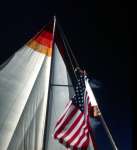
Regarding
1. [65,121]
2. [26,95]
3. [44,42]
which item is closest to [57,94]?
[26,95]

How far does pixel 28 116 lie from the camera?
31.2ft

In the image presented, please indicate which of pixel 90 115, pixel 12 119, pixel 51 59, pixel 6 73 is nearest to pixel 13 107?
pixel 12 119

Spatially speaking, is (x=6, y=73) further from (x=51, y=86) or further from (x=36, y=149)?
(x=36, y=149)

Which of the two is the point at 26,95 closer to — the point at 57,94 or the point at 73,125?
the point at 57,94

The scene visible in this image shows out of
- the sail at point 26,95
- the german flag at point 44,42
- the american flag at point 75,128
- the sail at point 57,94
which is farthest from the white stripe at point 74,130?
the german flag at point 44,42

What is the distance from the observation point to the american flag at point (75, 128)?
789 cm

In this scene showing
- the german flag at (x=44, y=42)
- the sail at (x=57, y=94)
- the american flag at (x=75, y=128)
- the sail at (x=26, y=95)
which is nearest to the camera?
the american flag at (x=75, y=128)

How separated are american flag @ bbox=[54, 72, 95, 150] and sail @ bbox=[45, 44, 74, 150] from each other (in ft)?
4.59

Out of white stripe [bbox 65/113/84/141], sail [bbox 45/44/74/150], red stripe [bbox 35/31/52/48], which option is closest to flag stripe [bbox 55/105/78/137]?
white stripe [bbox 65/113/84/141]

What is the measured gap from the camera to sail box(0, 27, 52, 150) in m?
9.14

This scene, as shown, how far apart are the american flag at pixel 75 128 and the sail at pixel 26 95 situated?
4.07ft

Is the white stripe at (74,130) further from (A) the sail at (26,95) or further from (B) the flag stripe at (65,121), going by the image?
(A) the sail at (26,95)

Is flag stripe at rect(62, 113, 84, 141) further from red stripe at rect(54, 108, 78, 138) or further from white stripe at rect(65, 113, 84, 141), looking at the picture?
red stripe at rect(54, 108, 78, 138)

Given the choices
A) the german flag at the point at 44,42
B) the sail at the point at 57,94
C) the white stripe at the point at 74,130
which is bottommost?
the white stripe at the point at 74,130
